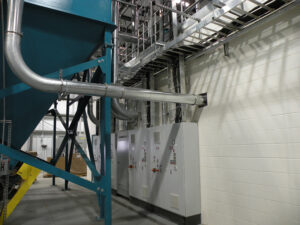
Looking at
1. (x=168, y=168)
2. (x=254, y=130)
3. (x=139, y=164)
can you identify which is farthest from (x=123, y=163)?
(x=254, y=130)

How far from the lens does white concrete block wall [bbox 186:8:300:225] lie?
10.4 ft

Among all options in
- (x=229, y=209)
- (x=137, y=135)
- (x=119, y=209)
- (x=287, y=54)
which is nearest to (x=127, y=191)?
(x=119, y=209)

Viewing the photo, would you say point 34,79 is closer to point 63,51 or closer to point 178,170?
point 63,51

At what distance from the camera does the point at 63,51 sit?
358cm

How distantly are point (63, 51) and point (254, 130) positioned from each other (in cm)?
342

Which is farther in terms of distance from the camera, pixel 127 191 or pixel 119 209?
pixel 127 191

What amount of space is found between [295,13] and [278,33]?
325 mm

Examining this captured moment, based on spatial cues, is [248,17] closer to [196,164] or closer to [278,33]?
[278,33]

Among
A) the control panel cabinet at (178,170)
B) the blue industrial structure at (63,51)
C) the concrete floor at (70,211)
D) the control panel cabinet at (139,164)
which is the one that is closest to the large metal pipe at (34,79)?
the blue industrial structure at (63,51)

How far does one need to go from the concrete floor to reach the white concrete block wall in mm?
1489

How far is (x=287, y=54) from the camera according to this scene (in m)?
3.25

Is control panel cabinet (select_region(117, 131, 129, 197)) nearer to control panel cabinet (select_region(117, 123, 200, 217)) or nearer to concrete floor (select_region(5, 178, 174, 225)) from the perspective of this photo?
concrete floor (select_region(5, 178, 174, 225))

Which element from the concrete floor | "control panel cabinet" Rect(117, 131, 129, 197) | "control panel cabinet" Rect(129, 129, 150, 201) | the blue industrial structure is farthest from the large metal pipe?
"control panel cabinet" Rect(117, 131, 129, 197)

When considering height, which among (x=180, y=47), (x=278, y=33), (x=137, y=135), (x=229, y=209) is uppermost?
(x=180, y=47)
